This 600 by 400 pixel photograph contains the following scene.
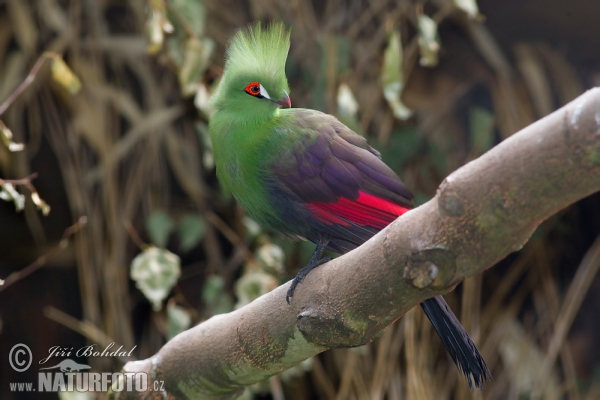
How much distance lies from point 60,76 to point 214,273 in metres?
1.19

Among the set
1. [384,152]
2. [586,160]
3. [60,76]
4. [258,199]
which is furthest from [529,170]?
[384,152]

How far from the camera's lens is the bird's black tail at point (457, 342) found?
4.62ft

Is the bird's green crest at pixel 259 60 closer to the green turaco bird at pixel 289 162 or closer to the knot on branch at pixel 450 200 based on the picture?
the green turaco bird at pixel 289 162

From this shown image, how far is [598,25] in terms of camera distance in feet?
9.84

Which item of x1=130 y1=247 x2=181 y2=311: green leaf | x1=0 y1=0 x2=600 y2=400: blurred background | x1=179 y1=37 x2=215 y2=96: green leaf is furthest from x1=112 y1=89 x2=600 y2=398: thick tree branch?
x1=0 y1=0 x2=600 y2=400: blurred background

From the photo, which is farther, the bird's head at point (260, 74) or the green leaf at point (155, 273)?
the green leaf at point (155, 273)

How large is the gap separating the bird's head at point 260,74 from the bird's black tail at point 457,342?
1.90 feet

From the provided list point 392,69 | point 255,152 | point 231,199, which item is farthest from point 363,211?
point 231,199

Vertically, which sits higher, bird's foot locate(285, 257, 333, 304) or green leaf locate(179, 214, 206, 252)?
green leaf locate(179, 214, 206, 252)

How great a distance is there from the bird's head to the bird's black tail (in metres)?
0.58

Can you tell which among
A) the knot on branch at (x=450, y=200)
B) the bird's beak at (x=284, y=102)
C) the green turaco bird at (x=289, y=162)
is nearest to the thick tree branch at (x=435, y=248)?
the knot on branch at (x=450, y=200)

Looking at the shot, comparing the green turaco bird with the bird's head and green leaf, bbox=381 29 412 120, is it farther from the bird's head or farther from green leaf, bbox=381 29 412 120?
green leaf, bbox=381 29 412 120

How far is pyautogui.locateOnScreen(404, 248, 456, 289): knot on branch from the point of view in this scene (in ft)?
3.41

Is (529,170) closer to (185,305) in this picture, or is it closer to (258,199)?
(258,199)
